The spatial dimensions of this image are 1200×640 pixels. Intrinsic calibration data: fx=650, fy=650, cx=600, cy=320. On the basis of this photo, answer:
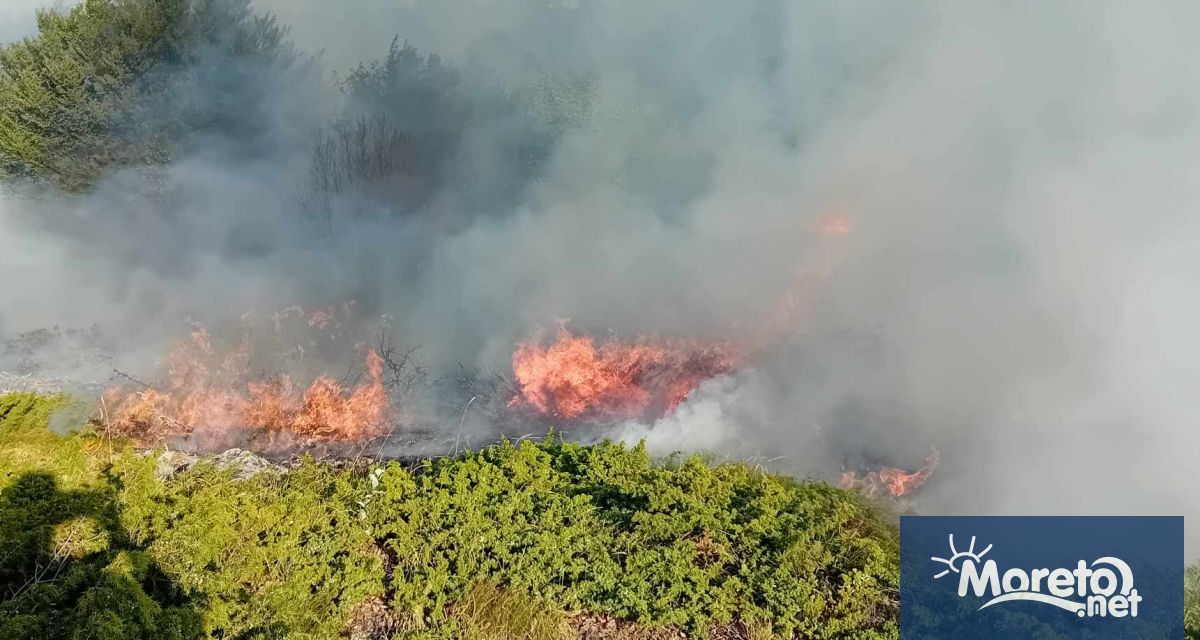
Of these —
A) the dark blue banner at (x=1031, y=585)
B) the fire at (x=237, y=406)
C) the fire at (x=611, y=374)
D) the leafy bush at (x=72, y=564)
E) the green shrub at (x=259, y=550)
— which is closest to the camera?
the leafy bush at (x=72, y=564)

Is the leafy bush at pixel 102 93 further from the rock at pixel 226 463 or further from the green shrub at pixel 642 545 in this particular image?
the green shrub at pixel 642 545

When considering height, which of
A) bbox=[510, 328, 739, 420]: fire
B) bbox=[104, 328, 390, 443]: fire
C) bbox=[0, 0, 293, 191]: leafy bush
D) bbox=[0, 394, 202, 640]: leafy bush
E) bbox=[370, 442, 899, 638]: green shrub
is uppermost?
bbox=[0, 0, 293, 191]: leafy bush

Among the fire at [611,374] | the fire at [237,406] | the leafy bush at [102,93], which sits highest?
the leafy bush at [102,93]

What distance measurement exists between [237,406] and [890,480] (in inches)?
411

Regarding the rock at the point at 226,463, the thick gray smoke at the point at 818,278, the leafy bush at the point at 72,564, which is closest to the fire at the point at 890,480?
the thick gray smoke at the point at 818,278

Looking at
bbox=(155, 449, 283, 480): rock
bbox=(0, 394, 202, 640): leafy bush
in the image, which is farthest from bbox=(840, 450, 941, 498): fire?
bbox=(0, 394, 202, 640): leafy bush

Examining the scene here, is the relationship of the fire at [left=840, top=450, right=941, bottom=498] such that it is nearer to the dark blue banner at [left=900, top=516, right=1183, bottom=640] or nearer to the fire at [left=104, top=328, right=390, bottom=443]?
the dark blue banner at [left=900, top=516, right=1183, bottom=640]

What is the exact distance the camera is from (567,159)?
25.1 m

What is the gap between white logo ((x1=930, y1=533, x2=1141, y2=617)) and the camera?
18.8 ft

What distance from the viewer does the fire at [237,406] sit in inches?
406

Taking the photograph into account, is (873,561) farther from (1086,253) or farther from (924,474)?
(1086,253)

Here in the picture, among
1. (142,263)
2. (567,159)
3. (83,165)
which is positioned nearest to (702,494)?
(142,263)

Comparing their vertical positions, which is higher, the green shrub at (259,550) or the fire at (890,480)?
the fire at (890,480)

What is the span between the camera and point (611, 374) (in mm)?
12102
